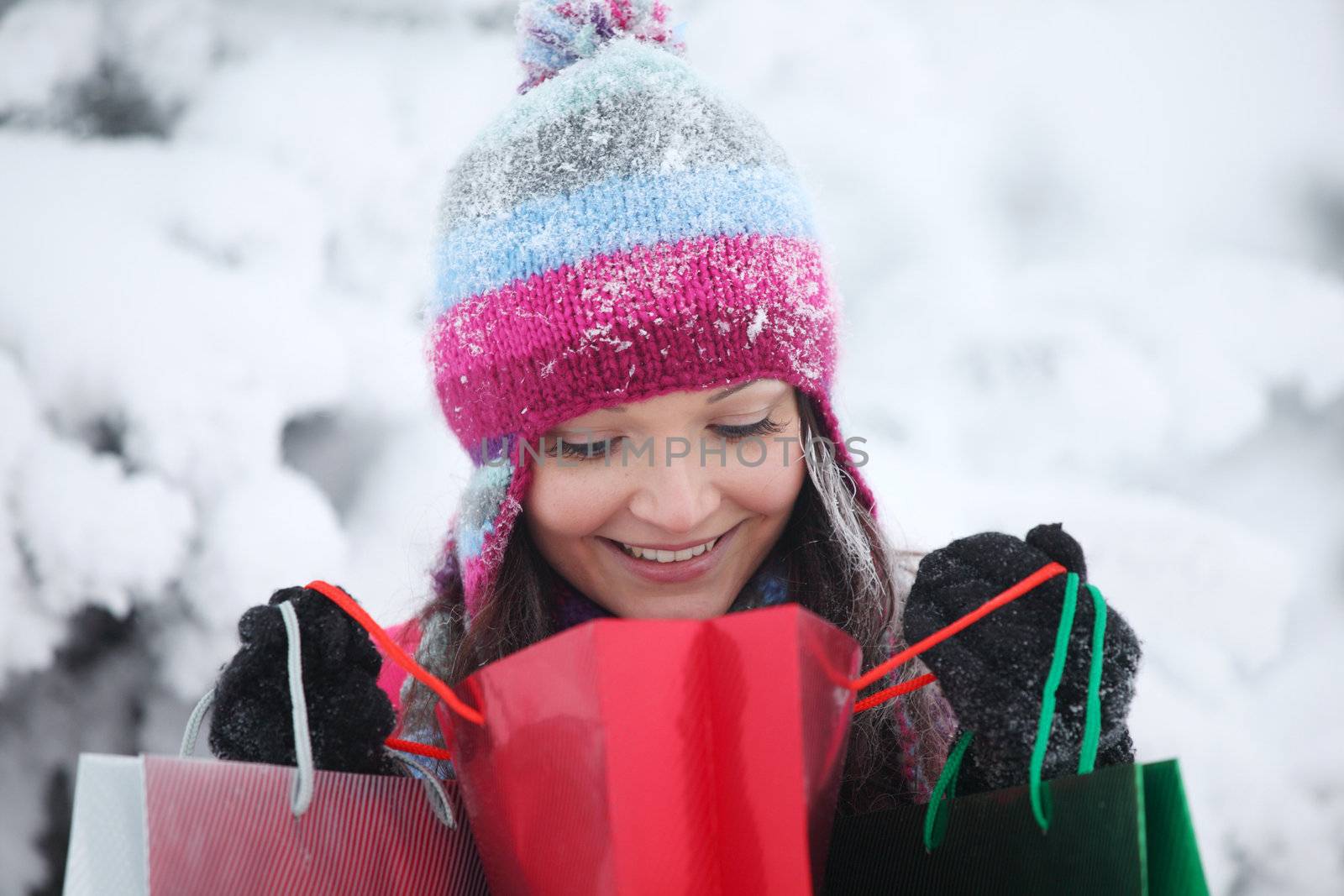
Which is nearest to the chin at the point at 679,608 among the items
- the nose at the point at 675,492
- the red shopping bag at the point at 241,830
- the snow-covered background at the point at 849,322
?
the nose at the point at 675,492

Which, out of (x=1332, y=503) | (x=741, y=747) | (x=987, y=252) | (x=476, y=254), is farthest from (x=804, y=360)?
(x=1332, y=503)

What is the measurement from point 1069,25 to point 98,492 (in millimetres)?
1713

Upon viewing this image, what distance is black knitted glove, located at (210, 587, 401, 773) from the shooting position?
800mm

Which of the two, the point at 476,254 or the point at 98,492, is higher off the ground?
the point at 476,254

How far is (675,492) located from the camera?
1.04 metres

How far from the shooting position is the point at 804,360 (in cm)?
114

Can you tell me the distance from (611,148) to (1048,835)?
0.81 meters

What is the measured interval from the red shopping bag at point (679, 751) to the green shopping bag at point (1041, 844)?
0.42ft

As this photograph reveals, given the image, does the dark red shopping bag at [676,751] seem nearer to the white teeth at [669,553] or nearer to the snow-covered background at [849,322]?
the white teeth at [669,553]

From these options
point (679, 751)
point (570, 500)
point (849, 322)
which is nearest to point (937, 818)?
point (679, 751)

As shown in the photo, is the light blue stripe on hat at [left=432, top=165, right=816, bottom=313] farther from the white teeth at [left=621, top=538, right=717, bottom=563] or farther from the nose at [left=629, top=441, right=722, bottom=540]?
the white teeth at [left=621, top=538, right=717, bottom=563]

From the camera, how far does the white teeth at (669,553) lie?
3.88 feet

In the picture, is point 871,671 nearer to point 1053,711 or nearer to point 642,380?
point 1053,711

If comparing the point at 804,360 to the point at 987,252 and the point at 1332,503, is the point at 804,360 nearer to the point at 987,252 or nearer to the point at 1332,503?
the point at 987,252
